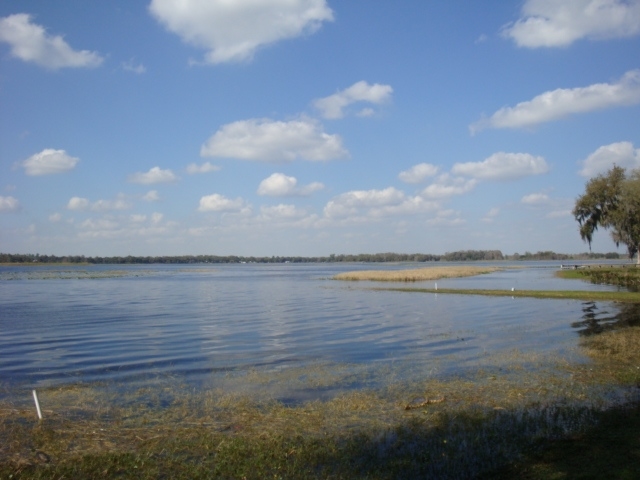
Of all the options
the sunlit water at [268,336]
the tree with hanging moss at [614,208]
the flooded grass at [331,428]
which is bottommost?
the sunlit water at [268,336]

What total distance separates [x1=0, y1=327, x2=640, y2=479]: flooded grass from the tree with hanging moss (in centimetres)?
4595

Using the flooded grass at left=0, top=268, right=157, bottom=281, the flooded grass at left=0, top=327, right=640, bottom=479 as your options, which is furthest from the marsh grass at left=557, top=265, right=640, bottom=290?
the flooded grass at left=0, top=268, right=157, bottom=281

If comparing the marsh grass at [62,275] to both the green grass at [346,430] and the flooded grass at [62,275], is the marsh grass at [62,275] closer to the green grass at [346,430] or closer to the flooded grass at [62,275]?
the flooded grass at [62,275]

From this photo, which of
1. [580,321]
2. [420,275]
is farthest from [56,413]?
[420,275]

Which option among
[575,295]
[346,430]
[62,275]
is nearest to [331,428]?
[346,430]

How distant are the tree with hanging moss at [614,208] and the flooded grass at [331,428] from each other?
45.9 m

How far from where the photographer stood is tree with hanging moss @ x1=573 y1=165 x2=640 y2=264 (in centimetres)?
5473

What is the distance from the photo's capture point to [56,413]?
12.1 m

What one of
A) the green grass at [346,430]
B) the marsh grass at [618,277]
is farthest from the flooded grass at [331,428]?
the marsh grass at [618,277]

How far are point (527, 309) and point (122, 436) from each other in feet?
94.3

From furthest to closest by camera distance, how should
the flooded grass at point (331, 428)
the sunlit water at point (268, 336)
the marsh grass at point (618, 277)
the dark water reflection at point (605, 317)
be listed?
the marsh grass at point (618, 277) < the dark water reflection at point (605, 317) < the sunlit water at point (268, 336) < the flooded grass at point (331, 428)

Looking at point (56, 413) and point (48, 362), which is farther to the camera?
point (48, 362)

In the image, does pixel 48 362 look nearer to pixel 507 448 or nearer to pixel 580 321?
pixel 507 448

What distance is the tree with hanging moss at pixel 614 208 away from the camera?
54.7 m
